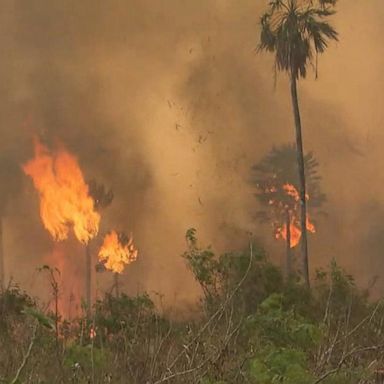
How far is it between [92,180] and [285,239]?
1348 centimetres

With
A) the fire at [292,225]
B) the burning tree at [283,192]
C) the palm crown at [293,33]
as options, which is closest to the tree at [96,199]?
the burning tree at [283,192]

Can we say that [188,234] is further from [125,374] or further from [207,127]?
[207,127]

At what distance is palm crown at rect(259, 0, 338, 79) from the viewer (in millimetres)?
23812

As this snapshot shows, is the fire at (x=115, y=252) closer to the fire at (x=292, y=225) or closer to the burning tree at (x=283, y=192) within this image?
the burning tree at (x=283, y=192)

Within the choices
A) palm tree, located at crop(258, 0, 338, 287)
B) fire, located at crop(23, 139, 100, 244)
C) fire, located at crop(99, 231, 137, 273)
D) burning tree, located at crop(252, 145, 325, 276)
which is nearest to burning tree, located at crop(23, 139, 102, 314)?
fire, located at crop(23, 139, 100, 244)

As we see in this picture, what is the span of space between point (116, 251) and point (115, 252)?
104 mm

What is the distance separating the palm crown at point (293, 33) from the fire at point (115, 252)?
22564 mm

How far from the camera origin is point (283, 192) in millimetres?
42312

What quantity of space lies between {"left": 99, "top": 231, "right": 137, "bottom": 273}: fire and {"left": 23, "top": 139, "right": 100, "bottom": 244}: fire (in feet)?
4.01

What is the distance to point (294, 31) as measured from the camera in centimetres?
2395

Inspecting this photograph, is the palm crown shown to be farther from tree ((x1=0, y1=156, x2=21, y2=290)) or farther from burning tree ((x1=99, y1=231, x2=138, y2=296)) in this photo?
tree ((x1=0, y1=156, x2=21, y2=290))

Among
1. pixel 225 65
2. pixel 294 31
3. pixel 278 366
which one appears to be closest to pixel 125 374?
pixel 278 366

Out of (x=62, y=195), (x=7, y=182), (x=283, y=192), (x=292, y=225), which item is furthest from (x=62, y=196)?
(x=292, y=225)

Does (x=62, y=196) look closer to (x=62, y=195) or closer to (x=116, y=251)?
(x=62, y=195)
